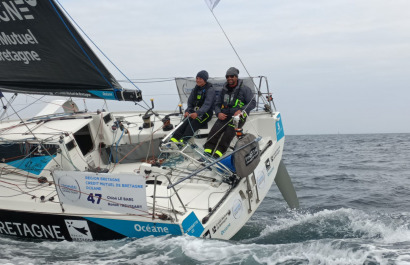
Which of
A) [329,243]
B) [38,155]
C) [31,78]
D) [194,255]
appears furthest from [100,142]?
[329,243]

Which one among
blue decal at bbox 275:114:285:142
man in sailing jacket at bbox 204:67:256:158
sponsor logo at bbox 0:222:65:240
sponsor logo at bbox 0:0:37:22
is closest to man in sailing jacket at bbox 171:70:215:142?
man in sailing jacket at bbox 204:67:256:158

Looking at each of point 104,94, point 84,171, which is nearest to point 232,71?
point 104,94

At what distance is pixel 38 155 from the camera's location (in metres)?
6.60

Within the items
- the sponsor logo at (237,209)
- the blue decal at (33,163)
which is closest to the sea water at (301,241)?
the sponsor logo at (237,209)

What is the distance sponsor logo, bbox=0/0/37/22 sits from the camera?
544 cm

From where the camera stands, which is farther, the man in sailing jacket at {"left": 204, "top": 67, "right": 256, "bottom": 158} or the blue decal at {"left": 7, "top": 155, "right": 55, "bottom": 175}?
the man in sailing jacket at {"left": 204, "top": 67, "right": 256, "bottom": 158}

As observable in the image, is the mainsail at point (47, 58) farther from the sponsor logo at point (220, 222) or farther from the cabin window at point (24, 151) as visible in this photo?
the sponsor logo at point (220, 222)

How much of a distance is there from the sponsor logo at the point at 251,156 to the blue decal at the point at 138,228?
140cm

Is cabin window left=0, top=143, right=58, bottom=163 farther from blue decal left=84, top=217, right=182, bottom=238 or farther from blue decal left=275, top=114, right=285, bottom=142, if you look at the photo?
blue decal left=275, top=114, right=285, bottom=142

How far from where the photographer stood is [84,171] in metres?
5.98

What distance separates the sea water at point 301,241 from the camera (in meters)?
4.57

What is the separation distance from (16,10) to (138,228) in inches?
126

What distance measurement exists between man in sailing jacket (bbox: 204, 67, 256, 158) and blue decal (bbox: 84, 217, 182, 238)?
2.08 m

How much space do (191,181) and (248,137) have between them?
1.12 meters
